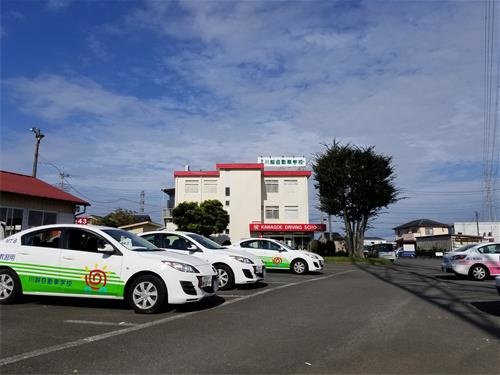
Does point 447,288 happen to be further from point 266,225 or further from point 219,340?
point 266,225

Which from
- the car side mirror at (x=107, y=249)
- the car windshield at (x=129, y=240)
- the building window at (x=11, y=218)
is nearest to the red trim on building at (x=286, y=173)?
the building window at (x=11, y=218)

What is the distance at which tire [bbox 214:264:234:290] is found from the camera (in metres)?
12.6

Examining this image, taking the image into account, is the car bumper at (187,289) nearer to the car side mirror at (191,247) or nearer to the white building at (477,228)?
the car side mirror at (191,247)

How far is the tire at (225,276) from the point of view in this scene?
12648 millimetres

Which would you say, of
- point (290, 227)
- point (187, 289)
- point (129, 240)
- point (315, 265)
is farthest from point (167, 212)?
point (187, 289)

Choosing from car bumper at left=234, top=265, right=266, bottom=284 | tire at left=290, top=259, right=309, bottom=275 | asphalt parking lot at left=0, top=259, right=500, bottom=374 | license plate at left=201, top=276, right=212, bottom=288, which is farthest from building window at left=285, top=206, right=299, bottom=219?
license plate at left=201, top=276, right=212, bottom=288

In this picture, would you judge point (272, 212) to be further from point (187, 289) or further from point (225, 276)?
point (187, 289)

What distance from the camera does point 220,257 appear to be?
12688 mm

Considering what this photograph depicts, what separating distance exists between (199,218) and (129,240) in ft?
115

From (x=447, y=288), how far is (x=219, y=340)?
32.6 ft

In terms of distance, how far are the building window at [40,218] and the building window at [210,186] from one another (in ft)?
107

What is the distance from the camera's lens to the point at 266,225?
5247 centimetres

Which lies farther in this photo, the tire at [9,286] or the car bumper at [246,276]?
the car bumper at [246,276]

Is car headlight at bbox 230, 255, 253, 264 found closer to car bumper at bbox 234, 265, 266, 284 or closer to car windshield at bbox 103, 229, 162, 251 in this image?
car bumper at bbox 234, 265, 266, 284
